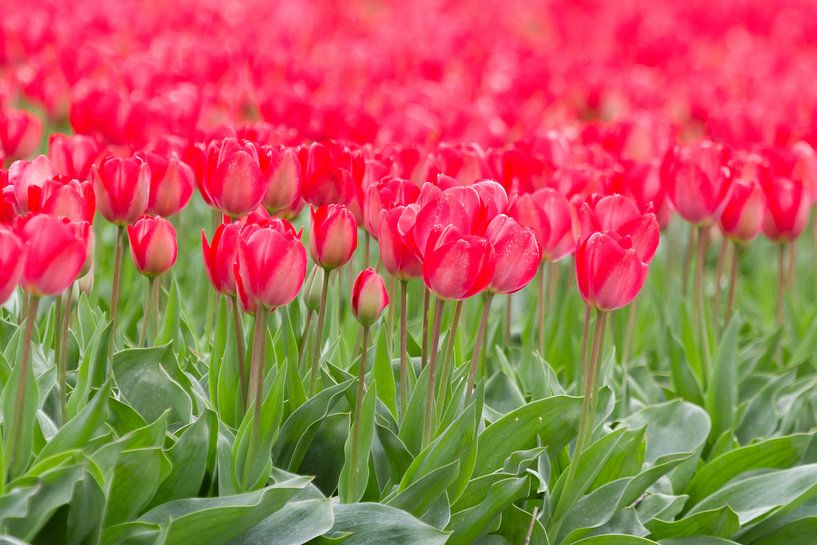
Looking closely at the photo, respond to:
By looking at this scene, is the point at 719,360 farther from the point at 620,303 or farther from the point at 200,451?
the point at 200,451

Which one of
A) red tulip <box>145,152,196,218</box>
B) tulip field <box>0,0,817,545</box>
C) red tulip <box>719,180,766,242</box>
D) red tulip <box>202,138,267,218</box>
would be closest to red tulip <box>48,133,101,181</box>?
tulip field <box>0,0,817,545</box>

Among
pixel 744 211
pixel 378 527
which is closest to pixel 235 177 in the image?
pixel 378 527

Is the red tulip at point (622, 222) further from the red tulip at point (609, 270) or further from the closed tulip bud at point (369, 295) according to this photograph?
the closed tulip bud at point (369, 295)

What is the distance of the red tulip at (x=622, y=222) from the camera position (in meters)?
2.31

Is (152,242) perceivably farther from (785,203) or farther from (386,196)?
(785,203)

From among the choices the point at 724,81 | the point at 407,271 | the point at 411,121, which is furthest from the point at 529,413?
the point at 724,81

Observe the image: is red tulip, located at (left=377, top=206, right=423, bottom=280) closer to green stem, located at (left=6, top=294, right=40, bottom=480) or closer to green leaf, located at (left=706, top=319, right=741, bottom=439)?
green stem, located at (left=6, top=294, right=40, bottom=480)

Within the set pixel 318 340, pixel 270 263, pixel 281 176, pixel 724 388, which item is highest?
pixel 281 176

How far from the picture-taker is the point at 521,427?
2.39m

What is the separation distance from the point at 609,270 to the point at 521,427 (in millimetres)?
414

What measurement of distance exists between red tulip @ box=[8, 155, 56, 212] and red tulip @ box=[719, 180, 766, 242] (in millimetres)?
1693

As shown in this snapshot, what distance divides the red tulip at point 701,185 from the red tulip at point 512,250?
3.13 feet

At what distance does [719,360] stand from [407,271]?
1.22m

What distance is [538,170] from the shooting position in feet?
10.2
